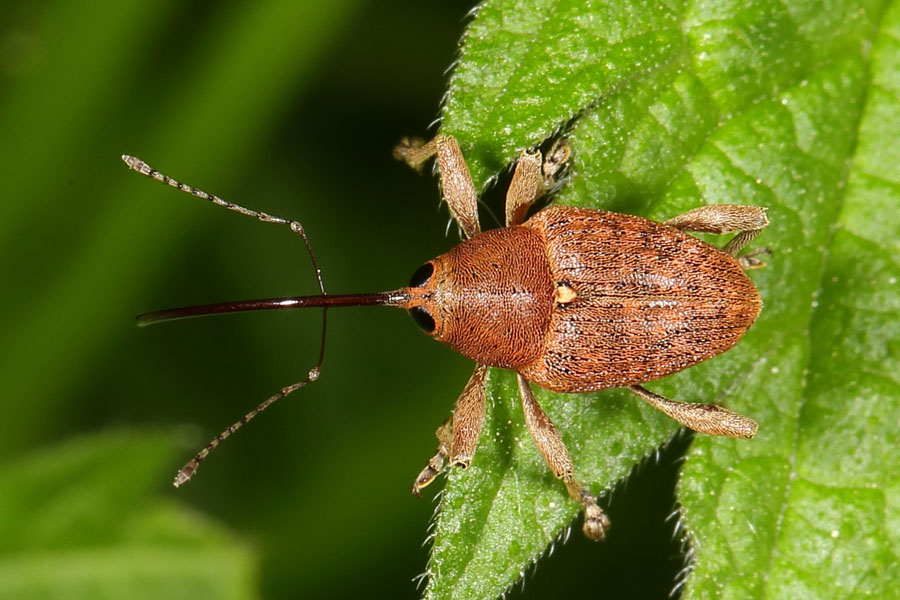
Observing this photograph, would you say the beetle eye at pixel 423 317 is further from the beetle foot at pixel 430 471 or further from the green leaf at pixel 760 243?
the beetle foot at pixel 430 471

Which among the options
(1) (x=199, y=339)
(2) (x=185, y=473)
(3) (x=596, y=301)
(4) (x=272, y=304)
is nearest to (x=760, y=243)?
(3) (x=596, y=301)

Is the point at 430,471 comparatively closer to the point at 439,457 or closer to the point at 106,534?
the point at 439,457

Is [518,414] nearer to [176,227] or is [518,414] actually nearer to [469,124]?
[469,124]

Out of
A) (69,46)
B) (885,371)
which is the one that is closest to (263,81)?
(69,46)

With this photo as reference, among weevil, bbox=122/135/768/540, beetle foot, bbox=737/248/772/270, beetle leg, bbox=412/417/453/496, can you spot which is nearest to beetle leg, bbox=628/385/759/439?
weevil, bbox=122/135/768/540

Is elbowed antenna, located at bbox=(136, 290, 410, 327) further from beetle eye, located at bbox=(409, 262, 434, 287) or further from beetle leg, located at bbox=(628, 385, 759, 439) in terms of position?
beetle leg, located at bbox=(628, 385, 759, 439)

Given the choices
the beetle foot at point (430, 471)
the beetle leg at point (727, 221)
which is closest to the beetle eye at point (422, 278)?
the beetle foot at point (430, 471)
